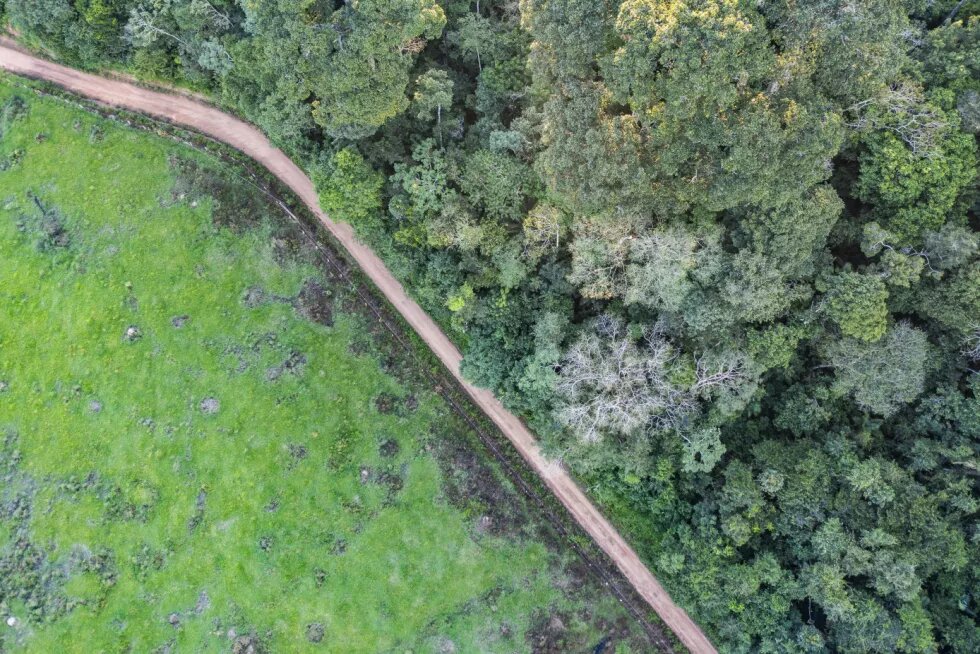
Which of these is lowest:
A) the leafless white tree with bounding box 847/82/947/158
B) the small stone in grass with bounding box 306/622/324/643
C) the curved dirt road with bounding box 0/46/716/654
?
the small stone in grass with bounding box 306/622/324/643

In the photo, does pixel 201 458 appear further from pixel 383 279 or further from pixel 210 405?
pixel 383 279

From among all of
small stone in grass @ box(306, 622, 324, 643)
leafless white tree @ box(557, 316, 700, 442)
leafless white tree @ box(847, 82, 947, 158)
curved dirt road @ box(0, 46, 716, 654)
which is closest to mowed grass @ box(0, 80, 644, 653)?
small stone in grass @ box(306, 622, 324, 643)

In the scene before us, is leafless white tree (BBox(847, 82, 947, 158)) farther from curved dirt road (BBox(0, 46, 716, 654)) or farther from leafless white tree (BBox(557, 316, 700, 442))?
curved dirt road (BBox(0, 46, 716, 654))

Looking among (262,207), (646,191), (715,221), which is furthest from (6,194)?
(715,221)

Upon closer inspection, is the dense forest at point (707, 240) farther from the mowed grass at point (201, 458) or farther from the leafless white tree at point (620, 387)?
the mowed grass at point (201, 458)

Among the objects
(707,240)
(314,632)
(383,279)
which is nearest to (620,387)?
(707,240)

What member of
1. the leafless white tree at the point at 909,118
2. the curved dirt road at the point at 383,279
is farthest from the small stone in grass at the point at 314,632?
the leafless white tree at the point at 909,118
